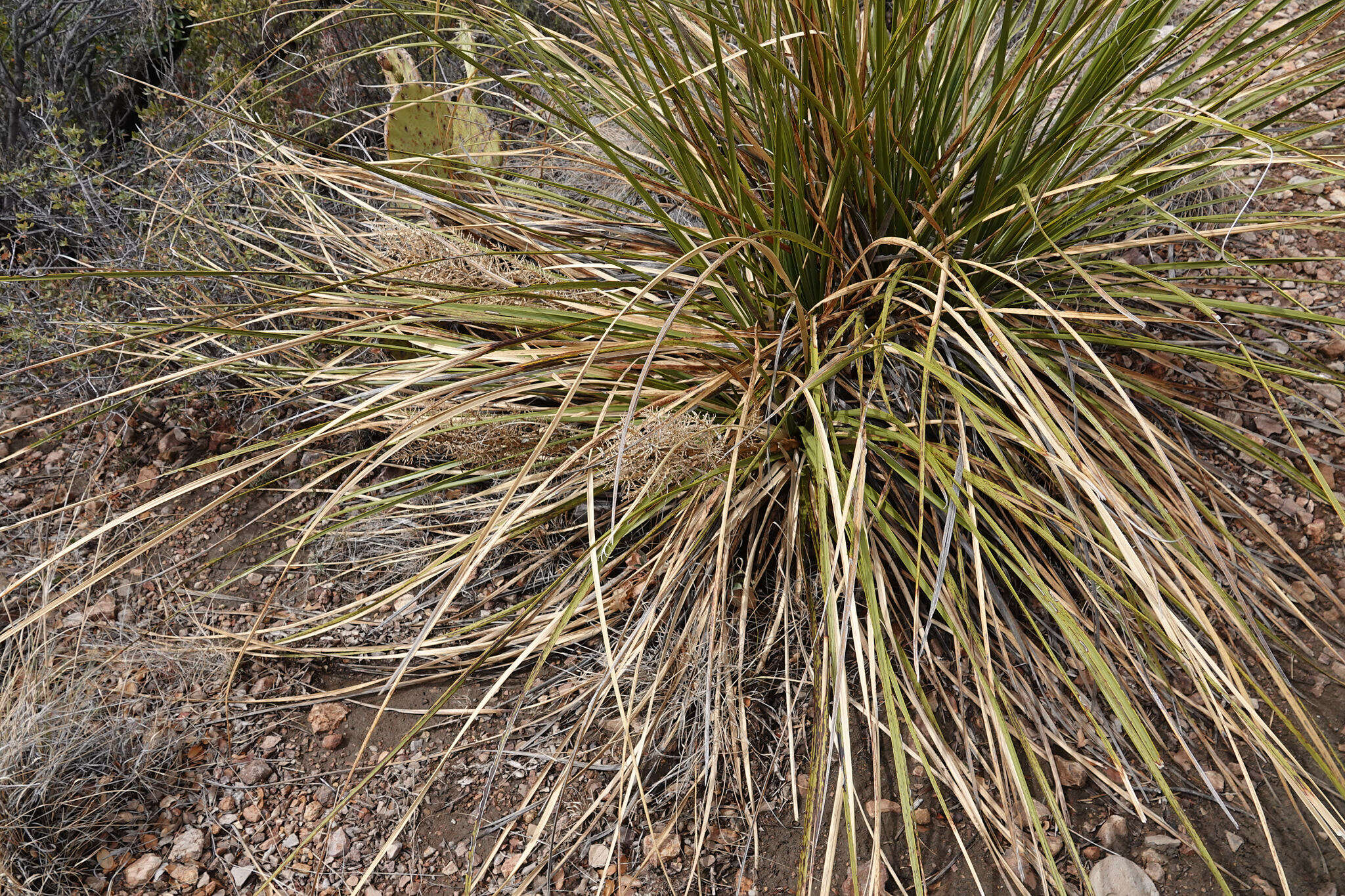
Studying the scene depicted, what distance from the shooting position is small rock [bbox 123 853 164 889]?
4.38 ft

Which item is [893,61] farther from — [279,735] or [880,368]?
[279,735]

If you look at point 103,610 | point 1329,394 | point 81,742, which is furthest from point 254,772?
point 1329,394

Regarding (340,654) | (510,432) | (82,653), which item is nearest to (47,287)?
(82,653)

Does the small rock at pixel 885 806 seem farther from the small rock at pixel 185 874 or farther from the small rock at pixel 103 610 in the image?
the small rock at pixel 103 610

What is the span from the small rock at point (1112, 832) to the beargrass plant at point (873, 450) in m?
0.06

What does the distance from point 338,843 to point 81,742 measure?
1.44ft

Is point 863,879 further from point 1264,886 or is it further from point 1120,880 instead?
point 1264,886

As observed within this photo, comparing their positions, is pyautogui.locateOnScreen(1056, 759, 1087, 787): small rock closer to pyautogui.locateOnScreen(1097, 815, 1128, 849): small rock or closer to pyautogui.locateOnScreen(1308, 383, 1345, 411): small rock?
pyautogui.locateOnScreen(1097, 815, 1128, 849): small rock

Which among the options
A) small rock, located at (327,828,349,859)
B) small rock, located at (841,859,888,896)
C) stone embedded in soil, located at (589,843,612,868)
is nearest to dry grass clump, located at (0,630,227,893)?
small rock, located at (327,828,349,859)

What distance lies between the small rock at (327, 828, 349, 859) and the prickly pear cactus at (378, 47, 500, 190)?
1.30 m

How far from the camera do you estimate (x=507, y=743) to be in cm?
144

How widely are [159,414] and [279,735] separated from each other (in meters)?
0.84

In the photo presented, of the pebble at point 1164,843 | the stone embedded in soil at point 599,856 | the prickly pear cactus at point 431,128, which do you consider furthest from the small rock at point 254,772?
the pebble at point 1164,843

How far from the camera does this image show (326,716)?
152 centimetres
